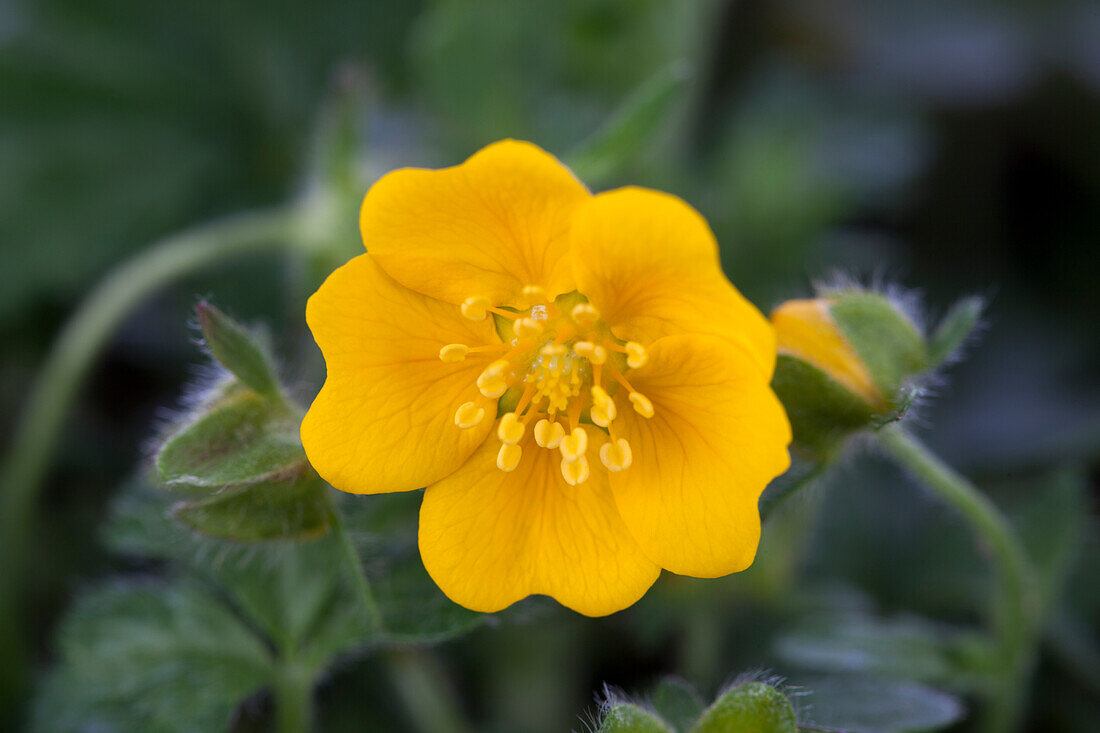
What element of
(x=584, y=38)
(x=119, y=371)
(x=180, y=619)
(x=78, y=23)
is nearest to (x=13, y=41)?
(x=78, y=23)

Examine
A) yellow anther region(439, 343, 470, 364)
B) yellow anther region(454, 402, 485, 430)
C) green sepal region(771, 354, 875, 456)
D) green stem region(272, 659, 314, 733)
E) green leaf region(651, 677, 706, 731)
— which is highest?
yellow anther region(439, 343, 470, 364)

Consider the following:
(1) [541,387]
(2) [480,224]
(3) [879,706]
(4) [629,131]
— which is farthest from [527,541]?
(4) [629,131]

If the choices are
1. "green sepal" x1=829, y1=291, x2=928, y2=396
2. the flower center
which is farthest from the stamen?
"green sepal" x1=829, y1=291, x2=928, y2=396

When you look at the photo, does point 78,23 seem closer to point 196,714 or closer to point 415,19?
point 415,19

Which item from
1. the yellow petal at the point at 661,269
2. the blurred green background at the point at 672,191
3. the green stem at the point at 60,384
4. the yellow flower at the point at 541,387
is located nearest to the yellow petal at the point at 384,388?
the yellow flower at the point at 541,387

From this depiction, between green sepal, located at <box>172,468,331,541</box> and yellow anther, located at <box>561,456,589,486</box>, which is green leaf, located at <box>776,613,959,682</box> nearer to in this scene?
yellow anther, located at <box>561,456,589,486</box>

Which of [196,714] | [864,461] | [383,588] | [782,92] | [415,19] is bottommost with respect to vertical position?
[196,714]

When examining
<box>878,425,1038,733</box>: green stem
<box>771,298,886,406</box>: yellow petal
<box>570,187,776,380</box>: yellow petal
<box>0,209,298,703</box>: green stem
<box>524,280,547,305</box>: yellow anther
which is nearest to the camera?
<box>570,187,776,380</box>: yellow petal
